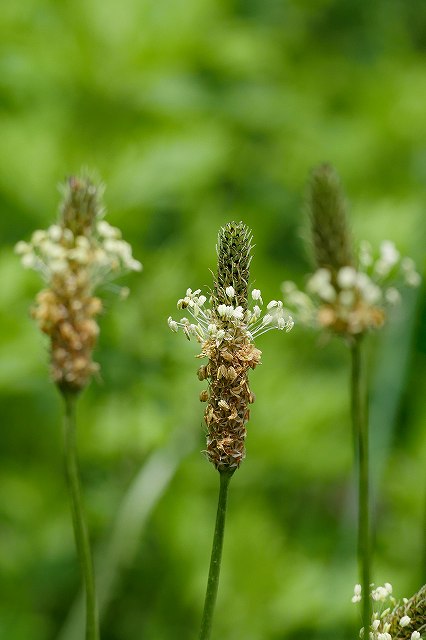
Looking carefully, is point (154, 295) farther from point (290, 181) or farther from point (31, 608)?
point (290, 181)

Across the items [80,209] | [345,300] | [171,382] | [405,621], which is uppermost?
[171,382]

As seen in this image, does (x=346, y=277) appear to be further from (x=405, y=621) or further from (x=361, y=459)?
(x=405, y=621)

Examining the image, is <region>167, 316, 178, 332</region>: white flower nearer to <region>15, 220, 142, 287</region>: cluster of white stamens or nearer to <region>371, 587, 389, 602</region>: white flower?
<region>15, 220, 142, 287</region>: cluster of white stamens

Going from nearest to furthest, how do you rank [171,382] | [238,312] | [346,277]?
[346,277] < [238,312] < [171,382]

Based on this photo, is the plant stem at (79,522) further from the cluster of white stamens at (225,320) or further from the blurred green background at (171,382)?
the blurred green background at (171,382)

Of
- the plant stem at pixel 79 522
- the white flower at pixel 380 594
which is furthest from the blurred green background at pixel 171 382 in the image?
the plant stem at pixel 79 522

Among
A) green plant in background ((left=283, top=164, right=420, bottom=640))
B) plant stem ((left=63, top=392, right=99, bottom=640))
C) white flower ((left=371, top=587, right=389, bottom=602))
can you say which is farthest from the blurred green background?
plant stem ((left=63, top=392, right=99, bottom=640))

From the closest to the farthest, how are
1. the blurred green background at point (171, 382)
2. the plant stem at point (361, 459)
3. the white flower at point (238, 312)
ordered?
the plant stem at point (361, 459) < the white flower at point (238, 312) < the blurred green background at point (171, 382)

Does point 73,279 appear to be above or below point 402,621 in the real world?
above

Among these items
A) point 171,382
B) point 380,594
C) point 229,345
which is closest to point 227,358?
point 229,345
